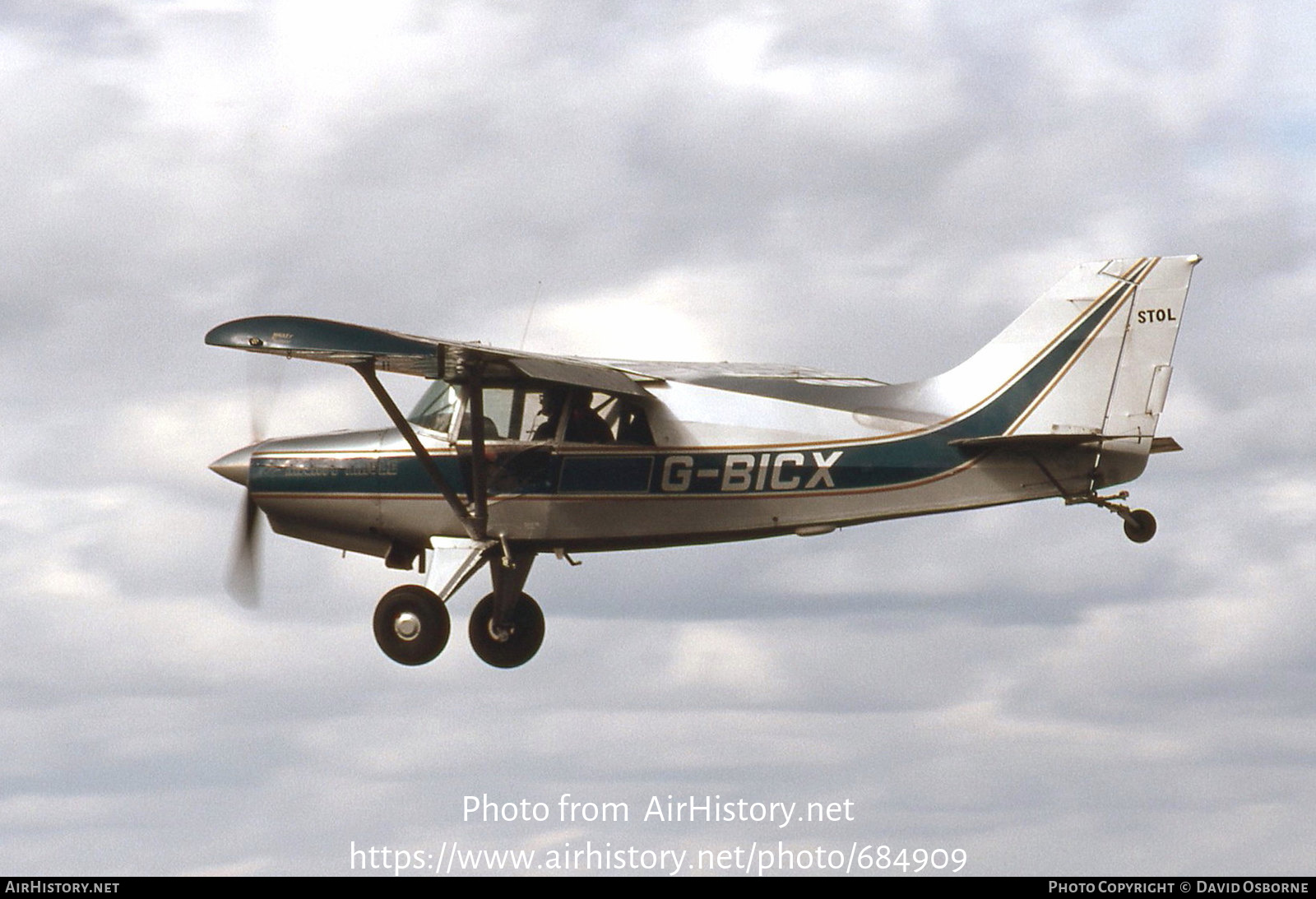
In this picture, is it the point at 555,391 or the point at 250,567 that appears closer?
the point at 555,391

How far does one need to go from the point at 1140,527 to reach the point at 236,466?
948 cm

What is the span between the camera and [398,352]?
20672 mm

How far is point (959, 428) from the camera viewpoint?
21.7 meters

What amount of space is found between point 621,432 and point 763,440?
142 centimetres

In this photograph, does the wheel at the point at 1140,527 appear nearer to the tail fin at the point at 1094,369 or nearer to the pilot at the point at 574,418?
the tail fin at the point at 1094,369

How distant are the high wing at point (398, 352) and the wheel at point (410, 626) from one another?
2329 mm

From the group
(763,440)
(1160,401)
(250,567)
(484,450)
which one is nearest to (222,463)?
(250,567)

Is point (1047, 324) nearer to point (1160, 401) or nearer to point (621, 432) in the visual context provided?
point (1160, 401)

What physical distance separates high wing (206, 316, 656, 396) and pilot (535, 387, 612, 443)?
0.93 feet

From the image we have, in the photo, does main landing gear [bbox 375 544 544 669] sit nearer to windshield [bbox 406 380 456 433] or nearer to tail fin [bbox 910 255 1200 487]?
windshield [bbox 406 380 456 433]

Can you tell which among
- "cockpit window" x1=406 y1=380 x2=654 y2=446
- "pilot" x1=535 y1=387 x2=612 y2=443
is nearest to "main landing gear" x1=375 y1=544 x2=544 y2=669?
"cockpit window" x1=406 y1=380 x2=654 y2=446

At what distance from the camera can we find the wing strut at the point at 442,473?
21.7 metres

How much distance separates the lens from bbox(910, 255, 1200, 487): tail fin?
21.3m

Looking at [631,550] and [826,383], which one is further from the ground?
[826,383]
